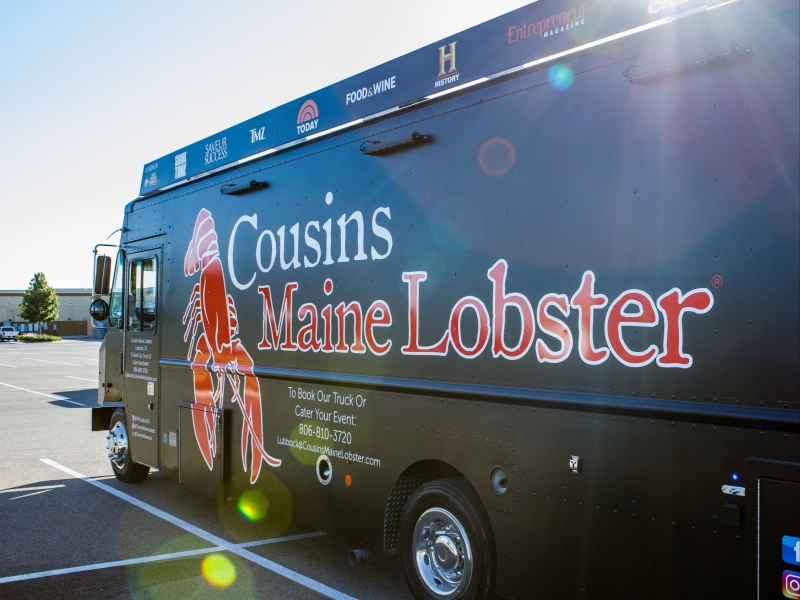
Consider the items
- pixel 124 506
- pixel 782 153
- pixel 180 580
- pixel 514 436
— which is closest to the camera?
pixel 782 153

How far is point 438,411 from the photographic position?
4207mm

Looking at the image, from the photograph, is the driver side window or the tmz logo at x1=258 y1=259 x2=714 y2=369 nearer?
the tmz logo at x1=258 y1=259 x2=714 y2=369

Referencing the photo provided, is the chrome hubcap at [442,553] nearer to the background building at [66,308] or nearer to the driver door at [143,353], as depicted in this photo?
the driver door at [143,353]

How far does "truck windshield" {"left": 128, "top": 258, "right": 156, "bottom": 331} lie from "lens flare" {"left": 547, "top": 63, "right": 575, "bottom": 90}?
16.7 feet

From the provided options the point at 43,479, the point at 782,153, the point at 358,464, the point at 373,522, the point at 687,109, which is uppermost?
the point at 687,109

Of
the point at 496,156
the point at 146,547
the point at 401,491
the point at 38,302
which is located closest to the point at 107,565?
the point at 146,547

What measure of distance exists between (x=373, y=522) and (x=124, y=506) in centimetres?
371

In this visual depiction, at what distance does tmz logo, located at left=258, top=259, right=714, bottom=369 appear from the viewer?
3.14 metres

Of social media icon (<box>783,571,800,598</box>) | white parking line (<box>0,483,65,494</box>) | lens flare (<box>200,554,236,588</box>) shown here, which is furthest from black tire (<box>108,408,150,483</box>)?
social media icon (<box>783,571,800,598</box>)

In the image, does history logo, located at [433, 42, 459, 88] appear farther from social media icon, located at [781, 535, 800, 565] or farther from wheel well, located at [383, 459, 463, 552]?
social media icon, located at [781, 535, 800, 565]

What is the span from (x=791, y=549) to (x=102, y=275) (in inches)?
303

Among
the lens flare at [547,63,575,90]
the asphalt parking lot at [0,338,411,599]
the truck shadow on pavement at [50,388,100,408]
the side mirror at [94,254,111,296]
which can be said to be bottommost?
the truck shadow on pavement at [50,388,100,408]

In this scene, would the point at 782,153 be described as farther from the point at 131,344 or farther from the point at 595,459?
the point at 131,344

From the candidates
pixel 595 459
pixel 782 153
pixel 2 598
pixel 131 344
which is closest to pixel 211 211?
pixel 131 344
